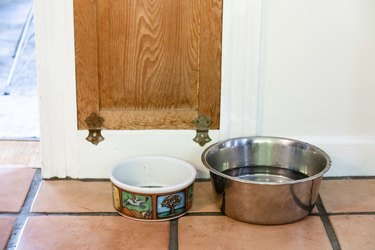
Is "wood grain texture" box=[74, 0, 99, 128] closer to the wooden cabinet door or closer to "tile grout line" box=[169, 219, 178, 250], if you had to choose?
the wooden cabinet door

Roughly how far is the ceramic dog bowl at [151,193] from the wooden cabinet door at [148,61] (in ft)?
0.40

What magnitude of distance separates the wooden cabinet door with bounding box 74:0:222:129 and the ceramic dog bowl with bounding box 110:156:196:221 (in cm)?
12

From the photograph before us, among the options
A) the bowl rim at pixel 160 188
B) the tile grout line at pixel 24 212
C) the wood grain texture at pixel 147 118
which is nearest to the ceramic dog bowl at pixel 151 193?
the bowl rim at pixel 160 188

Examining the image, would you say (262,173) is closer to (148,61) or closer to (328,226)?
(328,226)

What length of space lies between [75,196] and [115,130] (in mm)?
218

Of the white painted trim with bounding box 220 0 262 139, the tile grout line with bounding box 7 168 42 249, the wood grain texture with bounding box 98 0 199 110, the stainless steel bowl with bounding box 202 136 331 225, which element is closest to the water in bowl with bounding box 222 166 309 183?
the stainless steel bowl with bounding box 202 136 331 225

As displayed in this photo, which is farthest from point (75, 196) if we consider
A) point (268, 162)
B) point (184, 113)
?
point (268, 162)

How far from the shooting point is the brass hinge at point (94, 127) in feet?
5.99

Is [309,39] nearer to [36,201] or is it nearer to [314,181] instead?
[314,181]

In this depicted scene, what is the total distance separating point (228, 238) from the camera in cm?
156

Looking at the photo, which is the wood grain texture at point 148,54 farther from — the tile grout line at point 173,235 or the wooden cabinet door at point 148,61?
the tile grout line at point 173,235

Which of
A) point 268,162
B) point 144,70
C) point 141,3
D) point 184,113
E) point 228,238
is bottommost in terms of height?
point 228,238

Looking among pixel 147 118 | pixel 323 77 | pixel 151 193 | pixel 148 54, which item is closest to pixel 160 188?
pixel 151 193

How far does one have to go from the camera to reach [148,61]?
1794mm
